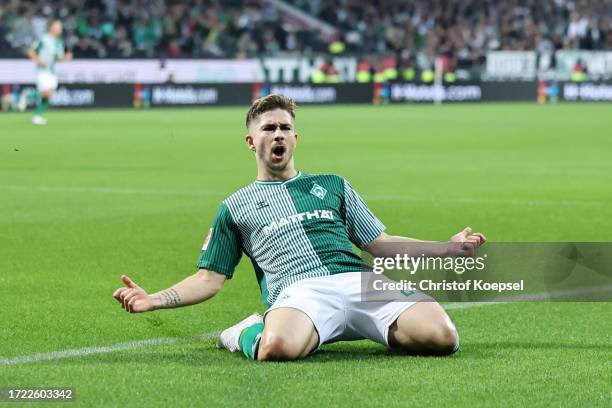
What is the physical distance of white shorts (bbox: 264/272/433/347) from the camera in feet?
22.2

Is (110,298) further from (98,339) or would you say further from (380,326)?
(380,326)

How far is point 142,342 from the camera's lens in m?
7.32

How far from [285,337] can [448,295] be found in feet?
2.73

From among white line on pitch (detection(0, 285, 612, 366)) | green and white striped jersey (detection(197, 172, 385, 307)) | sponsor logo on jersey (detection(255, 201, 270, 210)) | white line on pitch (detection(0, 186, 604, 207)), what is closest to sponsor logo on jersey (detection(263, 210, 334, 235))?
green and white striped jersey (detection(197, 172, 385, 307))

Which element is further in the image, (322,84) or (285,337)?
(322,84)

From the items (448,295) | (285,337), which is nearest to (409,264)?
(448,295)

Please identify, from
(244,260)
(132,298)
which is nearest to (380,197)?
(244,260)

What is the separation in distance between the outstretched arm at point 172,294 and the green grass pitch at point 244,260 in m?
0.27

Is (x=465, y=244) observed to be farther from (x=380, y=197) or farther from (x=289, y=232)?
(x=380, y=197)

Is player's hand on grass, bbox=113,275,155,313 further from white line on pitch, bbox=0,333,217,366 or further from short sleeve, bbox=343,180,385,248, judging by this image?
short sleeve, bbox=343,180,385,248

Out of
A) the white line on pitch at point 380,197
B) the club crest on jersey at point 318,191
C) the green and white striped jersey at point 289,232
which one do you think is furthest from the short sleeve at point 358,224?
the white line on pitch at point 380,197

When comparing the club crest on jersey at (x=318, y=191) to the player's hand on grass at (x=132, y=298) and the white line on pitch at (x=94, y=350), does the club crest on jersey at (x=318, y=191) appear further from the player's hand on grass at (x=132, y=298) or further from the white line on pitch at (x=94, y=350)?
the player's hand on grass at (x=132, y=298)

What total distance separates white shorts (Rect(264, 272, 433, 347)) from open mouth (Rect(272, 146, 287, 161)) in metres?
0.67

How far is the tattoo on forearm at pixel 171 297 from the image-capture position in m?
6.74
